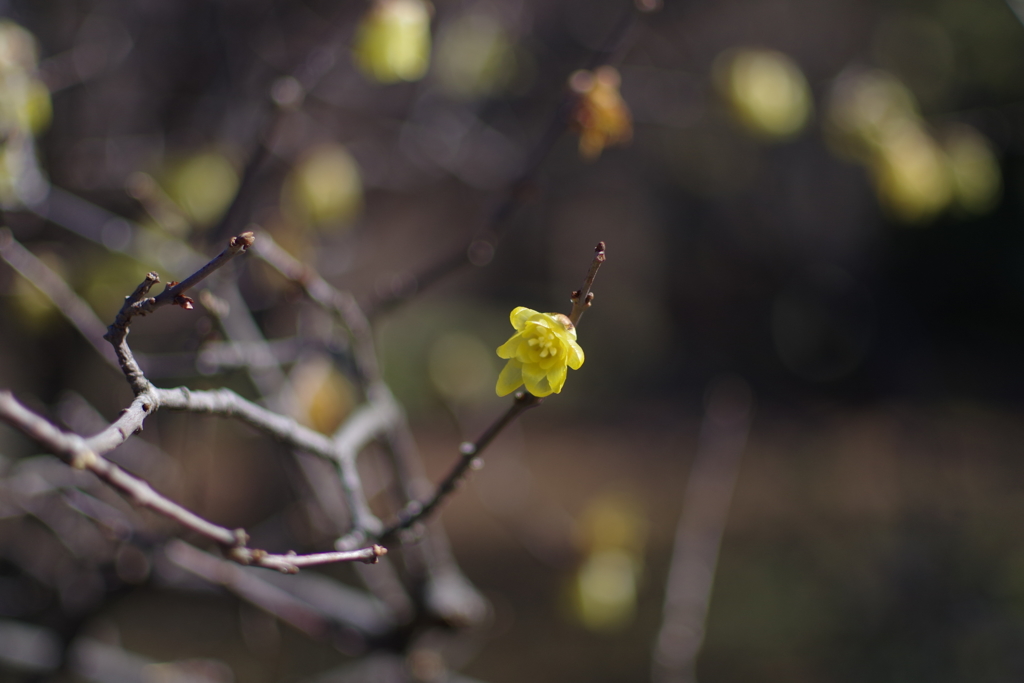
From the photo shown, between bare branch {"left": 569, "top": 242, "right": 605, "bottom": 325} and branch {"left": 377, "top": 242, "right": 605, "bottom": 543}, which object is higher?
bare branch {"left": 569, "top": 242, "right": 605, "bottom": 325}

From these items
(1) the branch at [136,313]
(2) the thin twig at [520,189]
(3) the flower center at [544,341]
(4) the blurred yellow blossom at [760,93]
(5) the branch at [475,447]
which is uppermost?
(4) the blurred yellow blossom at [760,93]

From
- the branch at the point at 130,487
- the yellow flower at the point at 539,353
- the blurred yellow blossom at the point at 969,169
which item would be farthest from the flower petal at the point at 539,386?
the blurred yellow blossom at the point at 969,169

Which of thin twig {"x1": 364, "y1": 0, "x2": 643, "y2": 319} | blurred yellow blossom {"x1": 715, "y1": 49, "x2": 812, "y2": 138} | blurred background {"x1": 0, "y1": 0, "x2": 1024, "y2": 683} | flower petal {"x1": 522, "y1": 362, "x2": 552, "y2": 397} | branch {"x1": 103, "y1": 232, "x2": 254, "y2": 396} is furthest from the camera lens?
blurred yellow blossom {"x1": 715, "y1": 49, "x2": 812, "y2": 138}

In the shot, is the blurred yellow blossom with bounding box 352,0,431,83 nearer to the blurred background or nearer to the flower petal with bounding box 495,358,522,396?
the blurred background

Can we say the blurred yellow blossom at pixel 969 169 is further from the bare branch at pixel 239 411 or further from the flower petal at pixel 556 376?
the bare branch at pixel 239 411

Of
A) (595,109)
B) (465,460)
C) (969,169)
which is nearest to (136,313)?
(465,460)

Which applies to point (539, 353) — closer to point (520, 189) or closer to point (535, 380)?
point (535, 380)

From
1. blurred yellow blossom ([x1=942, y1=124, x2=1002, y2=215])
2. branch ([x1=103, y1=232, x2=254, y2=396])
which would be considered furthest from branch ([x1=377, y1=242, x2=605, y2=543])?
blurred yellow blossom ([x1=942, y1=124, x2=1002, y2=215])

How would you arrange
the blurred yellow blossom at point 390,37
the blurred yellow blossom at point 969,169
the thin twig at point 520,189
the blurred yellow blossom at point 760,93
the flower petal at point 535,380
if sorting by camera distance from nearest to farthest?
the flower petal at point 535,380 → the thin twig at point 520,189 → the blurred yellow blossom at point 390,37 → the blurred yellow blossom at point 760,93 → the blurred yellow blossom at point 969,169
